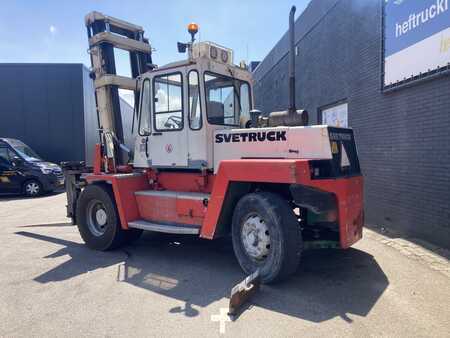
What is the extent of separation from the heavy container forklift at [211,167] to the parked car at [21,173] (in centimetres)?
769

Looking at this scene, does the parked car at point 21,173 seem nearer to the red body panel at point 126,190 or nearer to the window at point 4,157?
the window at point 4,157

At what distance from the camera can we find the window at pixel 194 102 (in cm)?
541

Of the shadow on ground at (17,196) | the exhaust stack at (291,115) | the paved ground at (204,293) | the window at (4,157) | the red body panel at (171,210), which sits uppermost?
the exhaust stack at (291,115)

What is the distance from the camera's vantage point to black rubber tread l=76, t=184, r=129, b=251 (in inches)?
237

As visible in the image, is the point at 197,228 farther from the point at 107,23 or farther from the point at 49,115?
the point at 49,115

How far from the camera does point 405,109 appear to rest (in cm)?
669

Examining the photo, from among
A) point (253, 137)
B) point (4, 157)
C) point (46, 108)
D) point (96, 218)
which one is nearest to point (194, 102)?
point (253, 137)

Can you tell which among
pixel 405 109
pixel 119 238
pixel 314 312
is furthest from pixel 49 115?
pixel 314 312

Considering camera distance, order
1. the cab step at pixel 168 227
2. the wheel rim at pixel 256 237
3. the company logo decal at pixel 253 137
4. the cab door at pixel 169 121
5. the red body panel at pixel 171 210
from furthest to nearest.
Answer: the cab door at pixel 169 121, the red body panel at pixel 171 210, the cab step at pixel 168 227, the company logo decal at pixel 253 137, the wheel rim at pixel 256 237

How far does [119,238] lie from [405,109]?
18.7 feet

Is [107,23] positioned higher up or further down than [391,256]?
higher up

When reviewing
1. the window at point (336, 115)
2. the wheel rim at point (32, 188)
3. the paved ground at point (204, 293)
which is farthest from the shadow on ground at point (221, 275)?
the wheel rim at point (32, 188)

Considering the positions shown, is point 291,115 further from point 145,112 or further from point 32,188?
point 32,188

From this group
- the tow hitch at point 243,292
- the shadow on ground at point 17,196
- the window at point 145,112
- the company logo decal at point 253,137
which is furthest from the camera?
the shadow on ground at point 17,196
